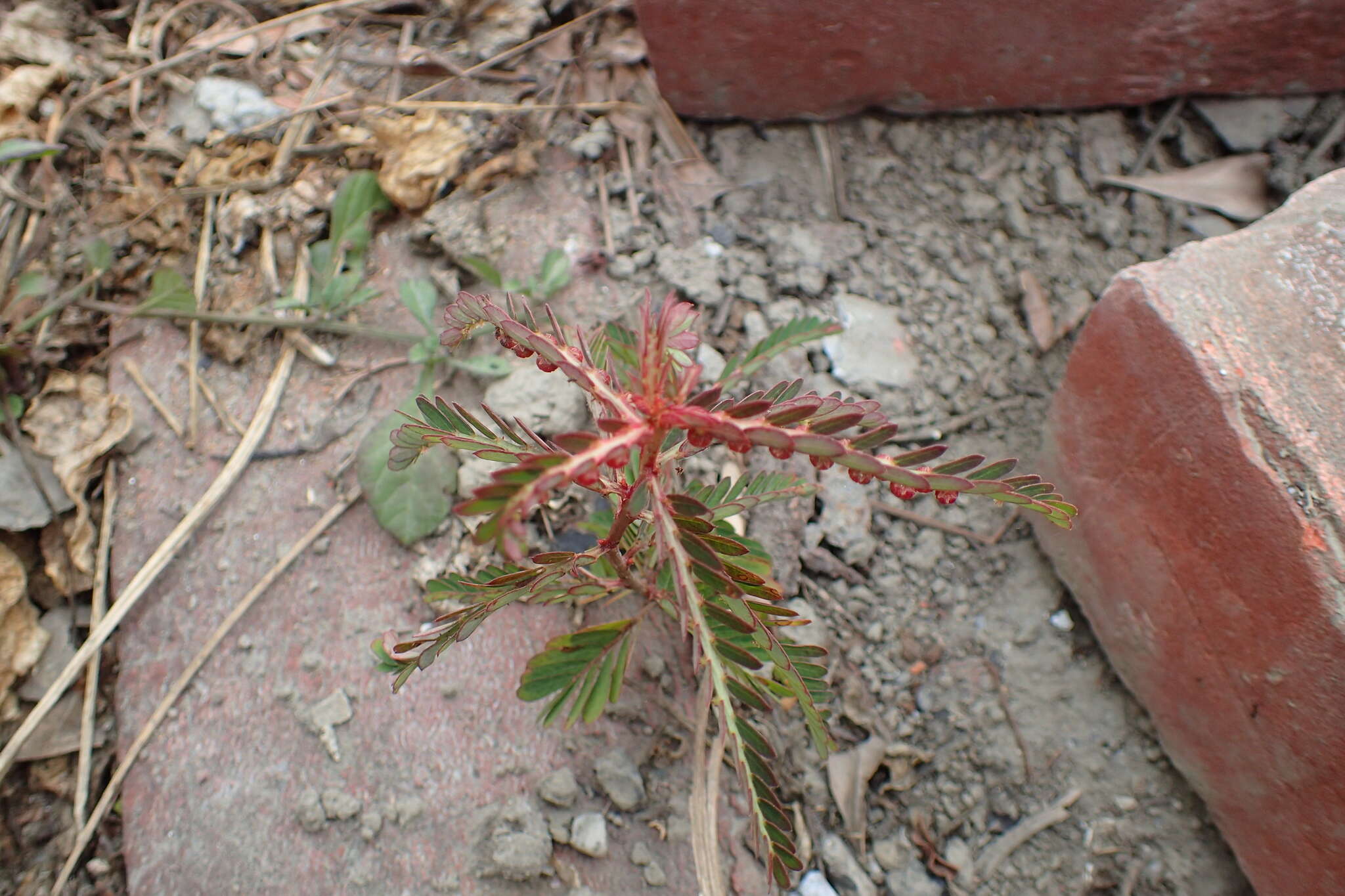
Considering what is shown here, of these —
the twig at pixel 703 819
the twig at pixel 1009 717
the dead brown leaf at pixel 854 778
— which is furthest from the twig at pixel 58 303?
the twig at pixel 1009 717

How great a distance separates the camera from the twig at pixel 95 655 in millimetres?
1585

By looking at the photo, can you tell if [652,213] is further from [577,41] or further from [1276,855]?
[1276,855]

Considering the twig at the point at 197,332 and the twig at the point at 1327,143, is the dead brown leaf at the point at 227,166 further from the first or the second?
the twig at the point at 1327,143

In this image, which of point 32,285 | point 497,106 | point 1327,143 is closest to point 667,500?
point 497,106

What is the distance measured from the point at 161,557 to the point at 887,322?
1.56 metres

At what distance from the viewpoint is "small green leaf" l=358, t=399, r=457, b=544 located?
5.60 feet

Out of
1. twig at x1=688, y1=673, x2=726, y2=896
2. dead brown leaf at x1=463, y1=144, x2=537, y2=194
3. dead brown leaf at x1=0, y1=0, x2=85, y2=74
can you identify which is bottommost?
twig at x1=688, y1=673, x2=726, y2=896

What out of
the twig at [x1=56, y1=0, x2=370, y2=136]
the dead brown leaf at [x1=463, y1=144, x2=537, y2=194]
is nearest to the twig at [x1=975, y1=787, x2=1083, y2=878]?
the dead brown leaf at [x1=463, y1=144, x2=537, y2=194]

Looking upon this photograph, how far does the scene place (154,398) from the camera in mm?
1911

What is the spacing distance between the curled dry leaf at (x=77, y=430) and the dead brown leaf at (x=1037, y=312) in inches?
76.1

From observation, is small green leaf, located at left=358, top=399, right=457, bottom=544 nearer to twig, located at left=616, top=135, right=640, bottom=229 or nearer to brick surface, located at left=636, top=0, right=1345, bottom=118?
twig, located at left=616, top=135, right=640, bottom=229

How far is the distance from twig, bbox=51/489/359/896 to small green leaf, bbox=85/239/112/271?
78cm

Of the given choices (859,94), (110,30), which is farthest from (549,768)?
(110,30)

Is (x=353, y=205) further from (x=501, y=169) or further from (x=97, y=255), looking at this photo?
(x=97, y=255)
